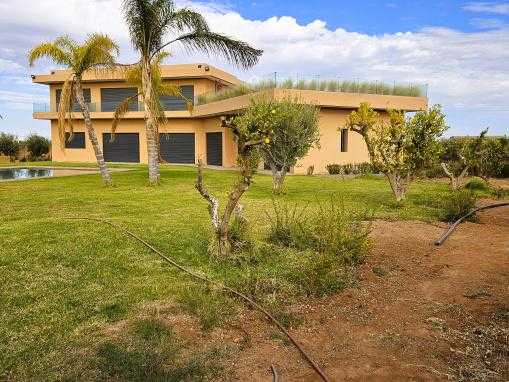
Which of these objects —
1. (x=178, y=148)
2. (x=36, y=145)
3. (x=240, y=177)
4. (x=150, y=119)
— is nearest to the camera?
(x=240, y=177)

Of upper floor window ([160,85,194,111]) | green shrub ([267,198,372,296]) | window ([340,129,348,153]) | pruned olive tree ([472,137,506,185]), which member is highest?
upper floor window ([160,85,194,111])

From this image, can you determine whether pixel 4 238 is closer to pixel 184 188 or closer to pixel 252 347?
pixel 252 347

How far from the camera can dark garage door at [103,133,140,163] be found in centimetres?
3706

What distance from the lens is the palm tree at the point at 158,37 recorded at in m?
16.2

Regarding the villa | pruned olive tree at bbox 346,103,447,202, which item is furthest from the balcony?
pruned olive tree at bbox 346,103,447,202

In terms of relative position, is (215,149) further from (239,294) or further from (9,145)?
(239,294)

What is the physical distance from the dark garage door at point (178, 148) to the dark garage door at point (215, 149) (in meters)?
1.55

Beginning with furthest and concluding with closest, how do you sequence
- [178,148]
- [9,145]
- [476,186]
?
[9,145]
[178,148]
[476,186]

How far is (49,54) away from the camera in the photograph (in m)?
15.9

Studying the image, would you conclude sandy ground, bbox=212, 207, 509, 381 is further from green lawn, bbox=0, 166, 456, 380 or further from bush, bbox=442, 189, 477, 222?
bush, bbox=442, 189, 477, 222

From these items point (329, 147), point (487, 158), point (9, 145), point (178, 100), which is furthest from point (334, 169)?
point (9, 145)

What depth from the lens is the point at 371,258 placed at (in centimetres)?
748

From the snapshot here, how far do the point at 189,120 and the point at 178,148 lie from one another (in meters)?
2.40

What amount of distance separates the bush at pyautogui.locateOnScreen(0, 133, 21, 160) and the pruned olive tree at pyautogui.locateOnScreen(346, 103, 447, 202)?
36.5 meters
